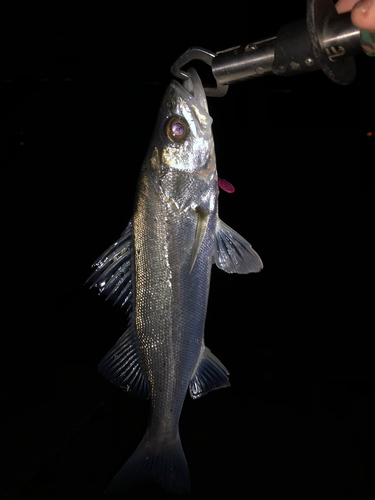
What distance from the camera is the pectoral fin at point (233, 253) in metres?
1.71

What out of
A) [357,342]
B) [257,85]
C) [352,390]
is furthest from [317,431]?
[257,85]

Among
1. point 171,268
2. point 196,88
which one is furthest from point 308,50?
point 171,268

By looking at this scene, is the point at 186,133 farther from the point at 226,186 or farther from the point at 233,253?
the point at 233,253

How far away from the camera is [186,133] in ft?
5.61

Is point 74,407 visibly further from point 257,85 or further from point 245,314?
point 257,85

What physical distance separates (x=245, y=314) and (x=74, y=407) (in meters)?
3.18

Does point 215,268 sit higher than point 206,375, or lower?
higher

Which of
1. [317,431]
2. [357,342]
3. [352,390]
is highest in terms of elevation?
[357,342]

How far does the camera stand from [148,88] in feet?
35.3

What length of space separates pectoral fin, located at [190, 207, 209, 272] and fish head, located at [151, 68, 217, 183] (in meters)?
0.16

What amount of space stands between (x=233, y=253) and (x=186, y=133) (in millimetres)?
636

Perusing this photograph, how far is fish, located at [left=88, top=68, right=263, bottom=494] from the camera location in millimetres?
1701

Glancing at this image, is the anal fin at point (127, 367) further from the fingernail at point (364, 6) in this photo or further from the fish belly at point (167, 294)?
the fingernail at point (364, 6)

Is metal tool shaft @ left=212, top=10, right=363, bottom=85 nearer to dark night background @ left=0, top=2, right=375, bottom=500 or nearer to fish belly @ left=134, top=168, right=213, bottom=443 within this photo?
fish belly @ left=134, top=168, right=213, bottom=443
